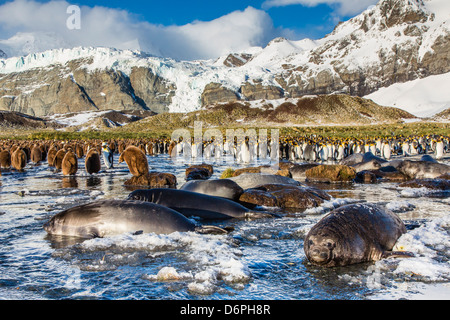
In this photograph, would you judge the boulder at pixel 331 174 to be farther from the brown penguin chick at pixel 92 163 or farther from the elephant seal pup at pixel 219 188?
the brown penguin chick at pixel 92 163

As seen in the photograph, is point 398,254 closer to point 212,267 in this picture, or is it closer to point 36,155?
point 212,267

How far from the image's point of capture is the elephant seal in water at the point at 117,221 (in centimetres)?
589

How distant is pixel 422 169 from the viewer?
1348 cm

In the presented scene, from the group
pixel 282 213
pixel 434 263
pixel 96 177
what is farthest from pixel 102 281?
pixel 96 177

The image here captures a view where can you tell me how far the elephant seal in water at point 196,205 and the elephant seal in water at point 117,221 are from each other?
4.43 ft

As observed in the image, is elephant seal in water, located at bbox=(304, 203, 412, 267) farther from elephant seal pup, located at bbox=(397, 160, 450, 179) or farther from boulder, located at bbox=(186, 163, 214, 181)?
boulder, located at bbox=(186, 163, 214, 181)

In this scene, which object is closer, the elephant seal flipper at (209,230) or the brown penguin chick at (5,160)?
the elephant seal flipper at (209,230)

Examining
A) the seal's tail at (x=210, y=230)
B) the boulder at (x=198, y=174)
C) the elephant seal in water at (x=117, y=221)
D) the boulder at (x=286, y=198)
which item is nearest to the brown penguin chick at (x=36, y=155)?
the boulder at (x=198, y=174)

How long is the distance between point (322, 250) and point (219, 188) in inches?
178

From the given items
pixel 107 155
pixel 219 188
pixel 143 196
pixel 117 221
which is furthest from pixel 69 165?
pixel 117 221

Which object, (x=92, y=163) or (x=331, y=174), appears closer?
(x=331, y=174)

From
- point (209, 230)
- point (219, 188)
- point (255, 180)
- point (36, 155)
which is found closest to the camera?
point (209, 230)

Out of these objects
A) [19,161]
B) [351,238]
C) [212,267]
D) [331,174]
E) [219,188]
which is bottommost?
[212,267]

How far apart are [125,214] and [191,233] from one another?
1.06m
